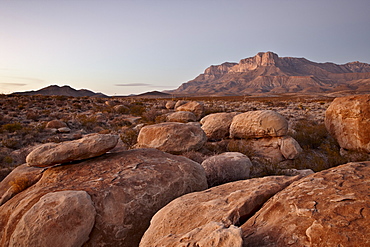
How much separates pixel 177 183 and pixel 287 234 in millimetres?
2659

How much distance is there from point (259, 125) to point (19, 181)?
24.7ft


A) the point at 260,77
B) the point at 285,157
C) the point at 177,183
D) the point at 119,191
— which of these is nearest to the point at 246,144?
the point at 285,157

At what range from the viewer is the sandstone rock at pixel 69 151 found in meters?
4.50

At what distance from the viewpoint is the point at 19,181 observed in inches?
181

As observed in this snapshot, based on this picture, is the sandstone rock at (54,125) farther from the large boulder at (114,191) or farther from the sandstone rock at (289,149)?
the sandstone rock at (289,149)

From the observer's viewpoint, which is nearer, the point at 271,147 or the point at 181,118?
the point at 271,147

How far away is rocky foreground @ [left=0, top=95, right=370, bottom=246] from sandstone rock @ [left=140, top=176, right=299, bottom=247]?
0.04ft

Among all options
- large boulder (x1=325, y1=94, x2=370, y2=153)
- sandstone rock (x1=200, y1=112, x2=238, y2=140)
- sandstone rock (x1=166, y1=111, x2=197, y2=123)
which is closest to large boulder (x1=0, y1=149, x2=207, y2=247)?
sandstone rock (x1=200, y1=112, x2=238, y2=140)

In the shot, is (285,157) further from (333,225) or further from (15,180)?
(15,180)

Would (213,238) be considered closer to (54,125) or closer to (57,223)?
(57,223)

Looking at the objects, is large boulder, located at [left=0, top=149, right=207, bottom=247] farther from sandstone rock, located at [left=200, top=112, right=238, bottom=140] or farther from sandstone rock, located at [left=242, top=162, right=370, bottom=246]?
sandstone rock, located at [left=200, top=112, right=238, bottom=140]

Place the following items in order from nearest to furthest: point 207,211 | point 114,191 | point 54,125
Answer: point 207,211
point 114,191
point 54,125

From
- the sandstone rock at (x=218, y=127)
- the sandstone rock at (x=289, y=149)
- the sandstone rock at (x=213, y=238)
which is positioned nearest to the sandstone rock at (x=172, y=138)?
the sandstone rock at (x=218, y=127)

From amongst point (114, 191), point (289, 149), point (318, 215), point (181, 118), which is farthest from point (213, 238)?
point (181, 118)
